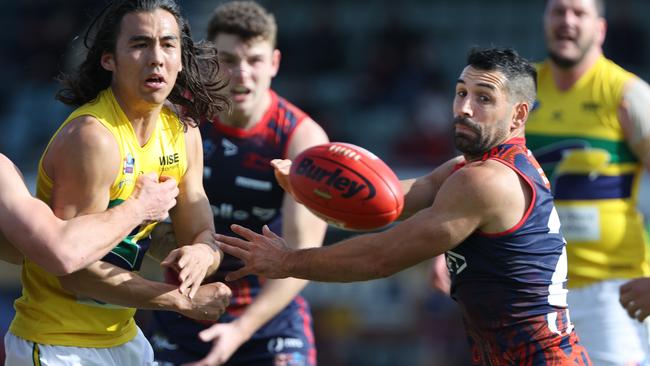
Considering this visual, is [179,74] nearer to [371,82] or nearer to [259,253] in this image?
[259,253]

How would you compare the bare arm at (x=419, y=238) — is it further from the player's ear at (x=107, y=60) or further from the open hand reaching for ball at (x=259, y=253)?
the player's ear at (x=107, y=60)

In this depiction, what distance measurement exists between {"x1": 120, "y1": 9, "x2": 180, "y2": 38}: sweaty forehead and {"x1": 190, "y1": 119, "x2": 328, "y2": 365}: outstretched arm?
180cm

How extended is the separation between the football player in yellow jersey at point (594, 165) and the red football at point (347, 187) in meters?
2.14

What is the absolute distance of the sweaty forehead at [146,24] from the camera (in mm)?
4625

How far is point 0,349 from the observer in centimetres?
1167

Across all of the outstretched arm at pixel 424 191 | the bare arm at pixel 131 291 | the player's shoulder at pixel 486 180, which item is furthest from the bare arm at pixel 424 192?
the bare arm at pixel 131 291

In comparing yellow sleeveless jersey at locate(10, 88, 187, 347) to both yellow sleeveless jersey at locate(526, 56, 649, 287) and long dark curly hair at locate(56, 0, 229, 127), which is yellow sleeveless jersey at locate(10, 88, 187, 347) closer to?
long dark curly hair at locate(56, 0, 229, 127)

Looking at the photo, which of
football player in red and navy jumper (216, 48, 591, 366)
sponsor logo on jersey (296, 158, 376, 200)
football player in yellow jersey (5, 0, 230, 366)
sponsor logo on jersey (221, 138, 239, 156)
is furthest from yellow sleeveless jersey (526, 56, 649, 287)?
football player in yellow jersey (5, 0, 230, 366)

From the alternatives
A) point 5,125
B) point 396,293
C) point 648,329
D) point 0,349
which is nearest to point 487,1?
point 396,293

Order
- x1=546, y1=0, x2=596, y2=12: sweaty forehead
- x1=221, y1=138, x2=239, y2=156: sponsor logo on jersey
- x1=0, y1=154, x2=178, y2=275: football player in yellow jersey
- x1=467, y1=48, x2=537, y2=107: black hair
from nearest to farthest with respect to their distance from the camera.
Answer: x1=0, y1=154, x2=178, y2=275: football player in yellow jersey → x1=467, y1=48, x2=537, y2=107: black hair → x1=221, y1=138, x2=239, y2=156: sponsor logo on jersey → x1=546, y1=0, x2=596, y2=12: sweaty forehead

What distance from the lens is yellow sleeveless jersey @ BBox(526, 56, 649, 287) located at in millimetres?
6641

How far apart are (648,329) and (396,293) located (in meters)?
6.38

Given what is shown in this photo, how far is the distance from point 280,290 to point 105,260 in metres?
1.65

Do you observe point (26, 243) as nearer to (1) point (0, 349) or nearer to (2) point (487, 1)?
(1) point (0, 349)
